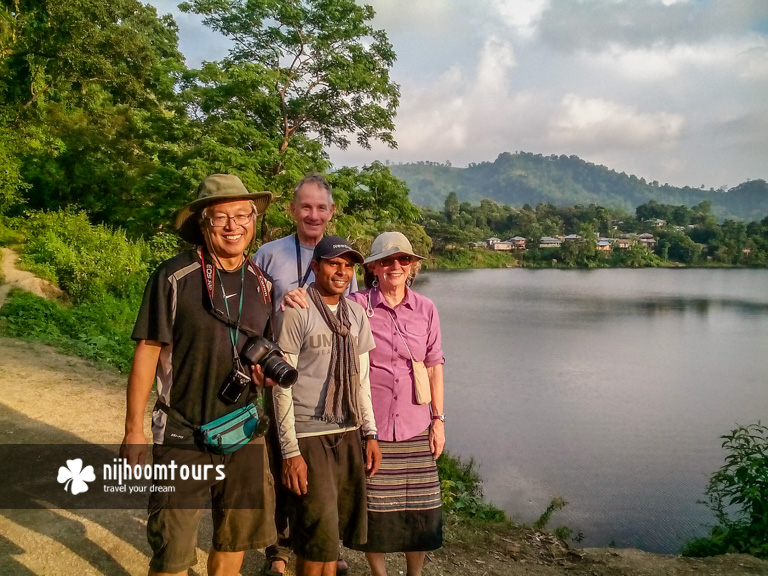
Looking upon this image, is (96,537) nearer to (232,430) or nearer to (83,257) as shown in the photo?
(232,430)

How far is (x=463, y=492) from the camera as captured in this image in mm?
5660

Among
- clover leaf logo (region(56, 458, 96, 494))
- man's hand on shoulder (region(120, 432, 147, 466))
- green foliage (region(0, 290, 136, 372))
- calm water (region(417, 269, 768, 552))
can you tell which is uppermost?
man's hand on shoulder (region(120, 432, 147, 466))

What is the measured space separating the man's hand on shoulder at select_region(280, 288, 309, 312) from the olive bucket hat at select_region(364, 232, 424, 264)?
40 centimetres

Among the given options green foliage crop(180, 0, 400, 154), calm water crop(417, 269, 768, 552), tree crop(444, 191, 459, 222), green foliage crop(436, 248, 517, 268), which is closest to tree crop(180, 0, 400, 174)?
green foliage crop(180, 0, 400, 154)

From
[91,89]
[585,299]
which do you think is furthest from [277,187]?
[585,299]

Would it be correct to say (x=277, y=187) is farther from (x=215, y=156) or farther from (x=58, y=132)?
(x=58, y=132)

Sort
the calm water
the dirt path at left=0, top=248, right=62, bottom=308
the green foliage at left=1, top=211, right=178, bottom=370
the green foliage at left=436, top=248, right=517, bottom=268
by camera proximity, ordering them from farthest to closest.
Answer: the green foliage at left=436, top=248, right=517, bottom=268, the dirt path at left=0, top=248, right=62, bottom=308, the calm water, the green foliage at left=1, top=211, right=178, bottom=370

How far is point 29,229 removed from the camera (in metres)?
10.9

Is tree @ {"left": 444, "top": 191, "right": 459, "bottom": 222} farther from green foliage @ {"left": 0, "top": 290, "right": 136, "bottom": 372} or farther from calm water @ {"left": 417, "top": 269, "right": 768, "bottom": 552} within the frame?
green foliage @ {"left": 0, "top": 290, "right": 136, "bottom": 372}

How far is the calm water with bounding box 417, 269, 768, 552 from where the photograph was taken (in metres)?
7.03

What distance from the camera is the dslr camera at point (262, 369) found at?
66.6 inches

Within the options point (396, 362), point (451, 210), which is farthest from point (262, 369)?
point (451, 210)

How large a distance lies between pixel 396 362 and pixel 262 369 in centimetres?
70

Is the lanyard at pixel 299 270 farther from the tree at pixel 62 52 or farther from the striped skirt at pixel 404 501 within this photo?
the tree at pixel 62 52
